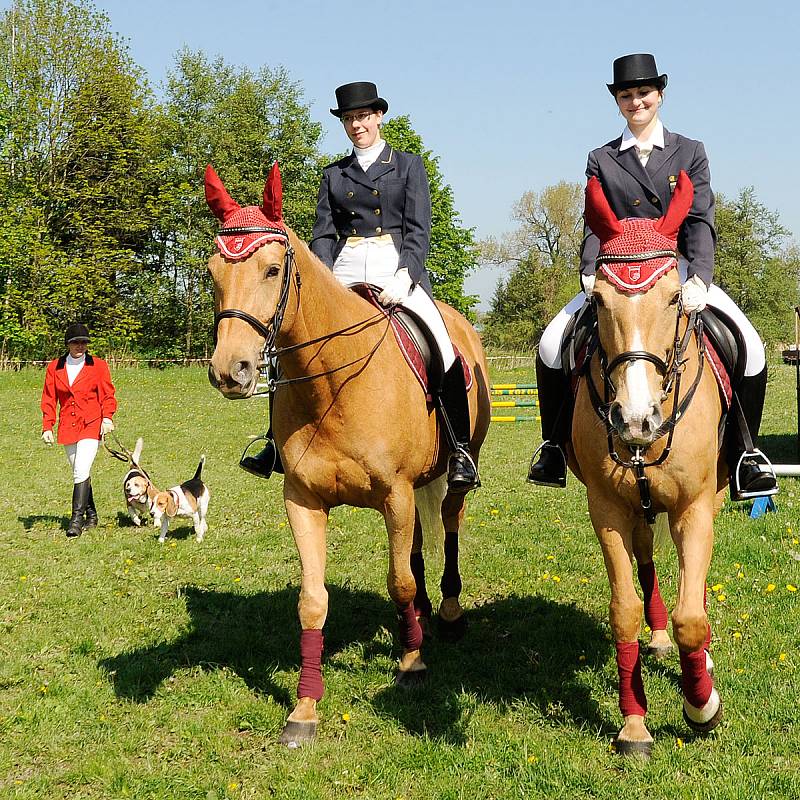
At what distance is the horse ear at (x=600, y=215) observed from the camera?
14.7 feet

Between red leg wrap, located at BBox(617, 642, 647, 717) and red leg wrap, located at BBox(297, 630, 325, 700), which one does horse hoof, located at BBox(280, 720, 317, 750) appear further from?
red leg wrap, located at BBox(617, 642, 647, 717)

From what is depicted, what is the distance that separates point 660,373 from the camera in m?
4.17

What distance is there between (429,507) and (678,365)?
3.19m

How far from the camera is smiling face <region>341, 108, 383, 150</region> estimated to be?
6289 mm

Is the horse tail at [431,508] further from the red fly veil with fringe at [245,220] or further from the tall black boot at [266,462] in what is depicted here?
the red fly veil with fringe at [245,220]

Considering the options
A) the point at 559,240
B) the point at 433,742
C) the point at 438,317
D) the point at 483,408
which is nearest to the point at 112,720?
the point at 433,742

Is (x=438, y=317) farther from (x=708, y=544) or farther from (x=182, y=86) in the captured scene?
(x=182, y=86)

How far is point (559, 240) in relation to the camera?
6531 cm

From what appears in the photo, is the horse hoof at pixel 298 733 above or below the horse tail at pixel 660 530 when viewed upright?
below

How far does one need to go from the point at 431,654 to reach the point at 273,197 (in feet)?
12.6

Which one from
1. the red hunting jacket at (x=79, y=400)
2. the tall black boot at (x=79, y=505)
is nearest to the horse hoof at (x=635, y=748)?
the tall black boot at (x=79, y=505)

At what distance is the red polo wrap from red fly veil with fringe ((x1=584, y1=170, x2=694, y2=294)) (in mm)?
1691

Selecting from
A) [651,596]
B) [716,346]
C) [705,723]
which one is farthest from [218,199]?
[651,596]

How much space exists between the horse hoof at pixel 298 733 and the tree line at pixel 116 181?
3825cm
